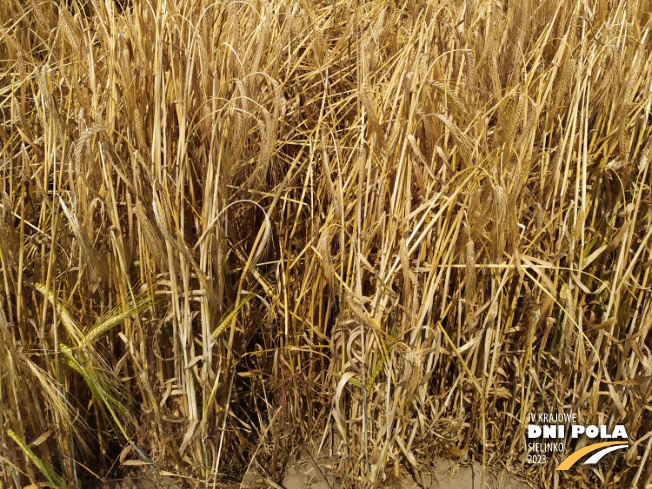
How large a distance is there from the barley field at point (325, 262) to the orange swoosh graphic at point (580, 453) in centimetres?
2

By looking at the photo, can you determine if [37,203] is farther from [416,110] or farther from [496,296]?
[496,296]

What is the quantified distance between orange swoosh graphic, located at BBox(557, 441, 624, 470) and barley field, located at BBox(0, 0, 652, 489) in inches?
0.7

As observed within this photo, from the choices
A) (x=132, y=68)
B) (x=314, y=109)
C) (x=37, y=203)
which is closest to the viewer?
(x=132, y=68)

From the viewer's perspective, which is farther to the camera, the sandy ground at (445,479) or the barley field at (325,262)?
the sandy ground at (445,479)

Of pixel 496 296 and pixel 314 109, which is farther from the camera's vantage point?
pixel 314 109

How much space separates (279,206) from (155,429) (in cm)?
55

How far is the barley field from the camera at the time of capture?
100 centimetres

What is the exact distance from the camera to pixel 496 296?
105 centimetres

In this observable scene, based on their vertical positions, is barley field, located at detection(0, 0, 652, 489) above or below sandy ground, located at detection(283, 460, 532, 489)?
above

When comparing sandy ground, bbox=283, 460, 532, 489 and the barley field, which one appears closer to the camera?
the barley field

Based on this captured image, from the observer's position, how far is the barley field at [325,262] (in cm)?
100

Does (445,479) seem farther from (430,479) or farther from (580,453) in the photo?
(580,453)

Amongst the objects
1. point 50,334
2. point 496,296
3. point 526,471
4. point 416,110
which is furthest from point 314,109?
point 526,471

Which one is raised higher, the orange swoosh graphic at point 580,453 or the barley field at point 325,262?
the barley field at point 325,262
